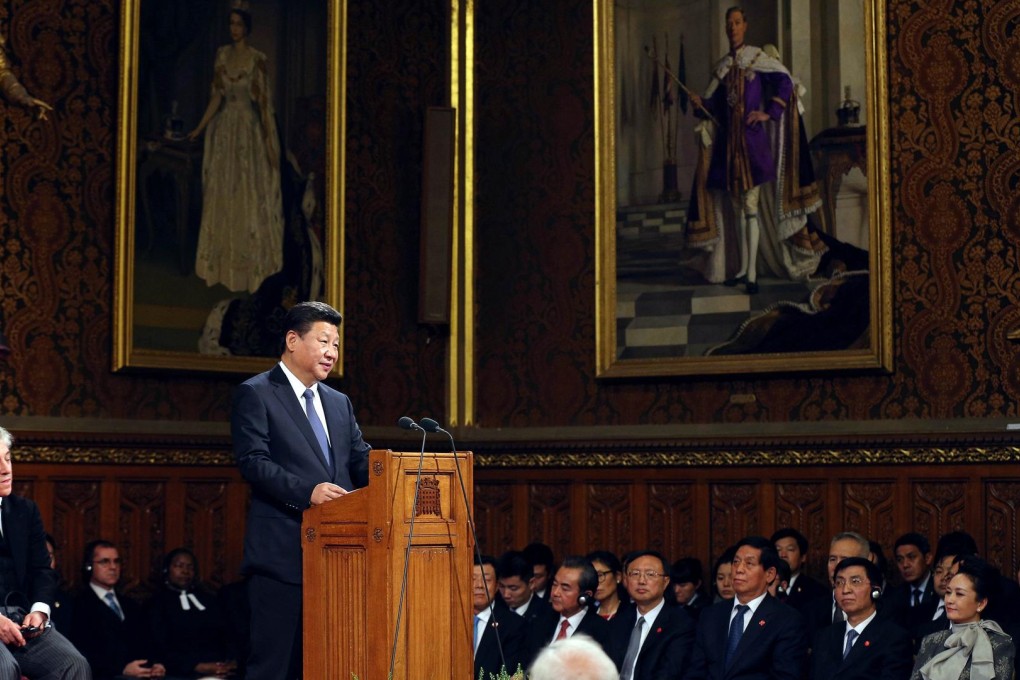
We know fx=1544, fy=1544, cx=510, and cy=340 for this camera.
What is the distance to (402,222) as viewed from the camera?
10836 mm

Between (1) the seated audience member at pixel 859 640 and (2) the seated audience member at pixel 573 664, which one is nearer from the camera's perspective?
(2) the seated audience member at pixel 573 664

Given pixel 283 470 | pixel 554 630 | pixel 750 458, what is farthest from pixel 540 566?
pixel 283 470

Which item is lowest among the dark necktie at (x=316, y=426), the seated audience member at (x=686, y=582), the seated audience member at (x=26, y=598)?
the seated audience member at (x=686, y=582)

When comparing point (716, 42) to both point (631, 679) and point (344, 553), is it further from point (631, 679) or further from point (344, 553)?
point (344, 553)

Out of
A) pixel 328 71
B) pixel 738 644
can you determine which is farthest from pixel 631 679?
pixel 328 71

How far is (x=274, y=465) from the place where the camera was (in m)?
5.21

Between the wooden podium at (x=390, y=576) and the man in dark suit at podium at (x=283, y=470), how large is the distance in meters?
0.11

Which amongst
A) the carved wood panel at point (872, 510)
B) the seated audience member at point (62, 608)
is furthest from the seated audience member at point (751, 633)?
the seated audience member at point (62, 608)

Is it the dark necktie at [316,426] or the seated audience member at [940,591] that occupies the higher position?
the dark necktie at [316,426]

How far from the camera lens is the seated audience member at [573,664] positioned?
3000mm

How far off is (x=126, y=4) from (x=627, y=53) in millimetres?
3293

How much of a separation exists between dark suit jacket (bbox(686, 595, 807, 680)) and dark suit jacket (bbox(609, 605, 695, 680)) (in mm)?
130

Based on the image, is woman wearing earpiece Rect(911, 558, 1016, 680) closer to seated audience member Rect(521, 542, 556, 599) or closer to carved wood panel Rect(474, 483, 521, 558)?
seated audience member Rect(521, 542, 556, 599)

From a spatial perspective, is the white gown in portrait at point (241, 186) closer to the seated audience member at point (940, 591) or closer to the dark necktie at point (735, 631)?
the dark necktie at point (735, 631)
